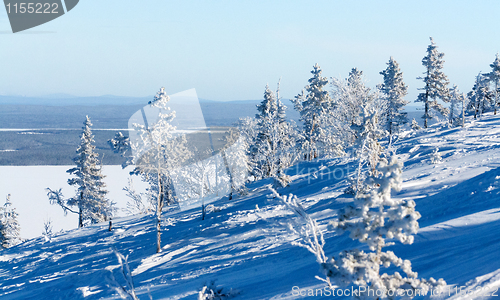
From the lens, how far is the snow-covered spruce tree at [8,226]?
30.8 metres

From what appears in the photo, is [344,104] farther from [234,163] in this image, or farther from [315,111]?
[234,163]

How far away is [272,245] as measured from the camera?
10883mm

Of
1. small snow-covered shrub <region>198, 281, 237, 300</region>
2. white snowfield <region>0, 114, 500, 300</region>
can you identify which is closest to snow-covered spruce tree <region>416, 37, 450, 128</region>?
white snowfield <region>0, 114, 500, 300</region>

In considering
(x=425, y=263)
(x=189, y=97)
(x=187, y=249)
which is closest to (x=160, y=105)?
(x=189, y=97)

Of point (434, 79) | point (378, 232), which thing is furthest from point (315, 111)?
point (378, 232)

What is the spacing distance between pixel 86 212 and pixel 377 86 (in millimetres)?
29346

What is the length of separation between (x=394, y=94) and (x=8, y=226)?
40080mm

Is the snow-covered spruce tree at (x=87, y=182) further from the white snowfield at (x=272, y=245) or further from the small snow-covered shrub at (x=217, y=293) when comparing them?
the small snow-covered shrub at (x=217, y=293)

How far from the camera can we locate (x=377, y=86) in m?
33.4

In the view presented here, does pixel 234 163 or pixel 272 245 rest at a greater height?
pixel 234 163

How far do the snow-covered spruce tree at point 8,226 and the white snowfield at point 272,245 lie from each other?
34.5 ft

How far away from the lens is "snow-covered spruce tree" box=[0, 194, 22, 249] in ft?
101

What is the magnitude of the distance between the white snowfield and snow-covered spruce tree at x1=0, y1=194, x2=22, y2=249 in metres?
10.5

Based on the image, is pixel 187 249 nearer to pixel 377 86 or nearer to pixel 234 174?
pixel 234 174
